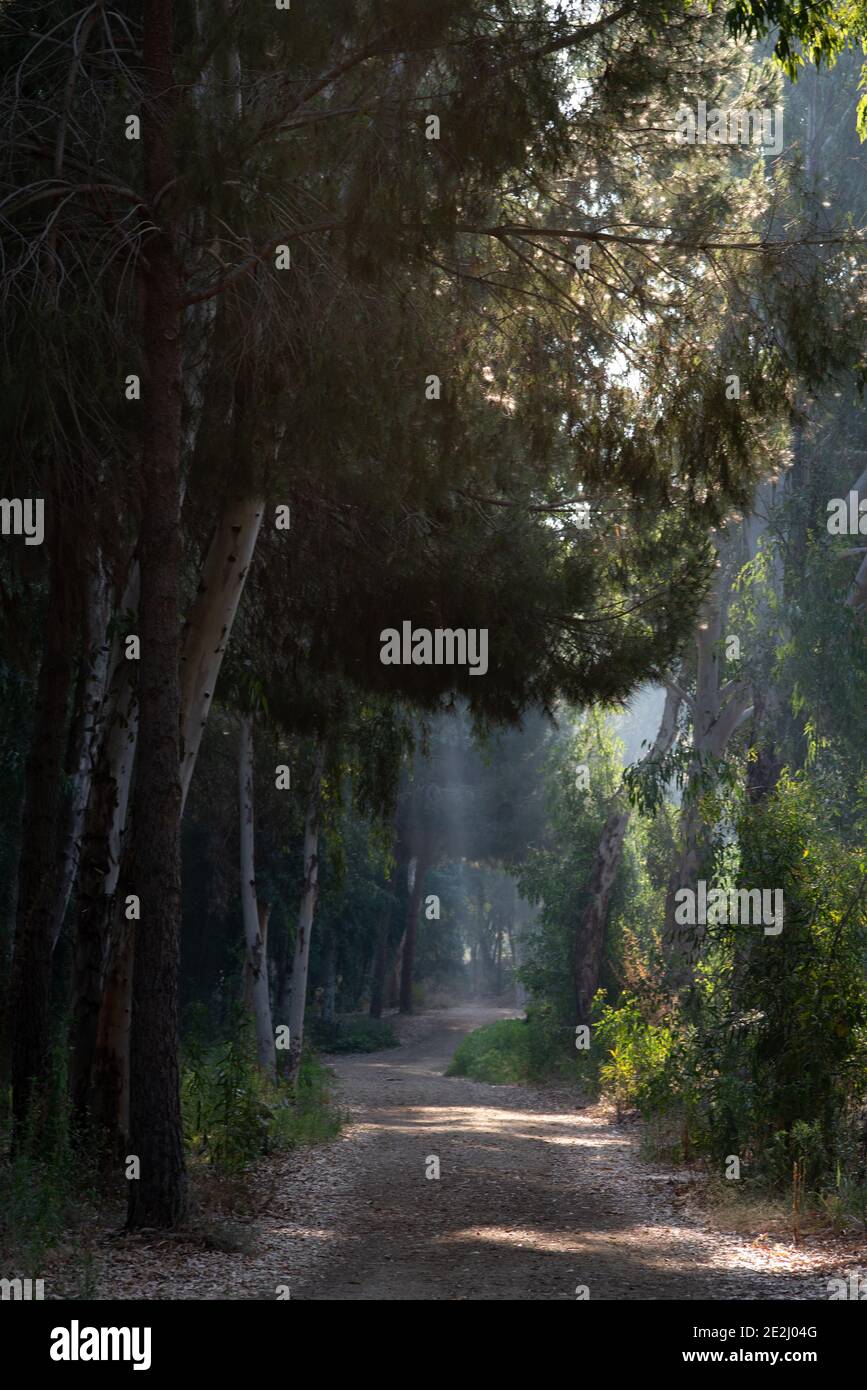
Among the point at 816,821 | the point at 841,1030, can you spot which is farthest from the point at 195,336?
the point at 841,1030

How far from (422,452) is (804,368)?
265cm

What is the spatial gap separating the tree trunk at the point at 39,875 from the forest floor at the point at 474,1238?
2.23 metres

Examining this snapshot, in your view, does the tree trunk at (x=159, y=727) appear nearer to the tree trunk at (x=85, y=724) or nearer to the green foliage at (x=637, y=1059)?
the tree trunk at (x=85, y=724)

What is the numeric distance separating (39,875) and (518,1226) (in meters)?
4.64

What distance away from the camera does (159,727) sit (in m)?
8.44

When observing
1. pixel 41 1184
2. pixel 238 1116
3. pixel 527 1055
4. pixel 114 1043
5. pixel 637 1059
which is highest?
pixel 114 1043

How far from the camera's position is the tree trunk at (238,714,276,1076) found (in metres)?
17.1

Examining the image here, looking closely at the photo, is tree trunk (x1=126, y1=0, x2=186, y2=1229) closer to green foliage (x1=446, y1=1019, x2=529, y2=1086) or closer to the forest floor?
the forest floor

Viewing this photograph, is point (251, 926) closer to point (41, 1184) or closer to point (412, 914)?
point (41, 1184)

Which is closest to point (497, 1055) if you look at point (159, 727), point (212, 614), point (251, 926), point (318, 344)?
point (251, 926)

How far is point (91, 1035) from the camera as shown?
10094 millimetres

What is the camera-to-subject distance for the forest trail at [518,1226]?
7.47 m

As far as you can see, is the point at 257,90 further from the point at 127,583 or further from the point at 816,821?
the point at 816,821

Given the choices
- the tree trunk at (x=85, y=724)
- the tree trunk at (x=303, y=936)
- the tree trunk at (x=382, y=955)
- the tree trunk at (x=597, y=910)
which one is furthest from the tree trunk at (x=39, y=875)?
the tree trunk at (x=382, y=955)
